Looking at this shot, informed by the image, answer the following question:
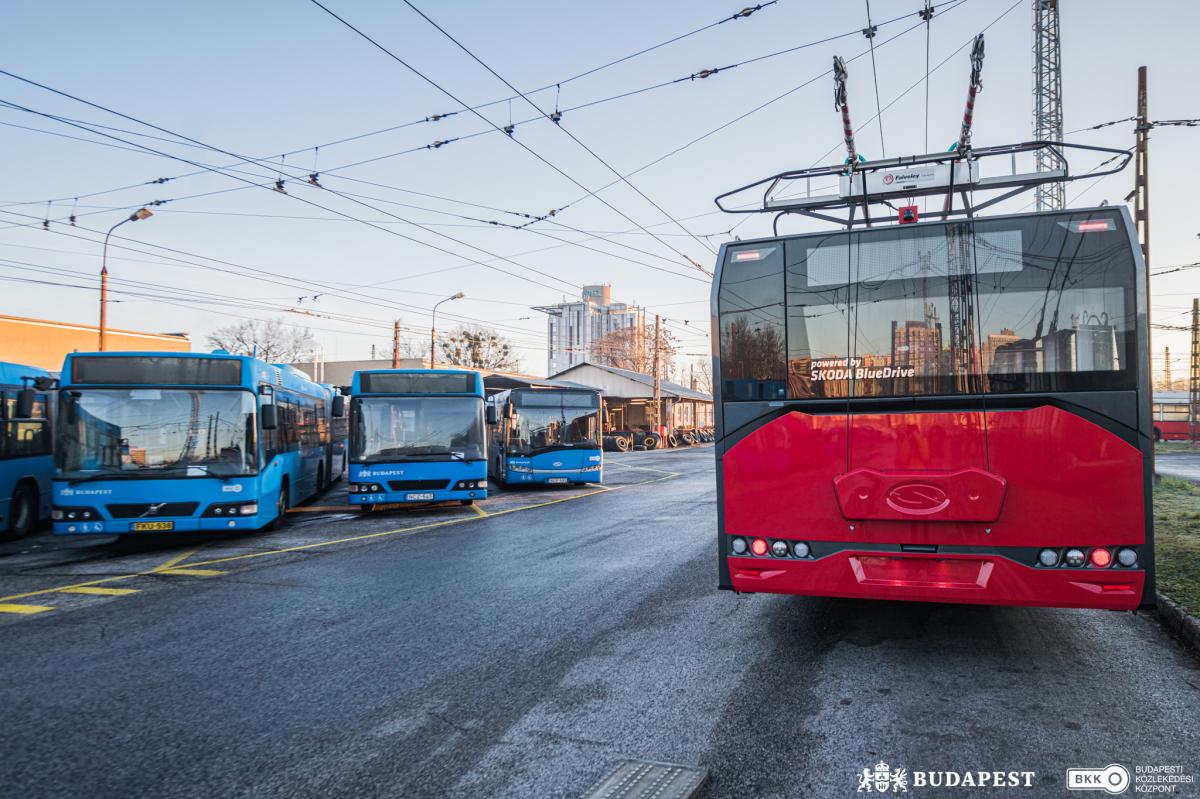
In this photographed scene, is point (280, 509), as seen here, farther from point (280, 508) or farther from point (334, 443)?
point (334, 443)

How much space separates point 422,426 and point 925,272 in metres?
10.8

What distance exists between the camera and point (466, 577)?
26.5 ft

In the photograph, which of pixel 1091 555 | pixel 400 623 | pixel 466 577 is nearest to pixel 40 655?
pixel 400 623

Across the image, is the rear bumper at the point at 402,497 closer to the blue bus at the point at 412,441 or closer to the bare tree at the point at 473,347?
the blue bus at the point at 412,441

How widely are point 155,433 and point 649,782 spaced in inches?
367

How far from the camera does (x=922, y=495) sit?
15.4 feet

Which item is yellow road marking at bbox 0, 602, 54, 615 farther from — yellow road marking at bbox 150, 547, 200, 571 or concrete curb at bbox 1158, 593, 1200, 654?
concrete curb at bbox 1158, 593, 1200, 654

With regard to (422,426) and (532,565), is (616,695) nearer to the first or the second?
(532,565)

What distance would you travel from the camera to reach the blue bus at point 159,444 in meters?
9.77

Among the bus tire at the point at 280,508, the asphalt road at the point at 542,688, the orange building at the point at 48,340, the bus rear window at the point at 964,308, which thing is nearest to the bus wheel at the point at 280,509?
the bus tire at the point at 280,508

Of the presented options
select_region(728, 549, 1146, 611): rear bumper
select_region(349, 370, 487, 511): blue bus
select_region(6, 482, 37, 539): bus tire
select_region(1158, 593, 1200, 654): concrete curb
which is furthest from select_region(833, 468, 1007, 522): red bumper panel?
select_region(6, 482, 37, 539): bus tire

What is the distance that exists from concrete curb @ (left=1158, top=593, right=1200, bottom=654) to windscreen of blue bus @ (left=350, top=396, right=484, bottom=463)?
1083 cm

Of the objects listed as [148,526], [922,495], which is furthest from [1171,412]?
[148,526]

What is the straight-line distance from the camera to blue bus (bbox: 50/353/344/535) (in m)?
9.77
